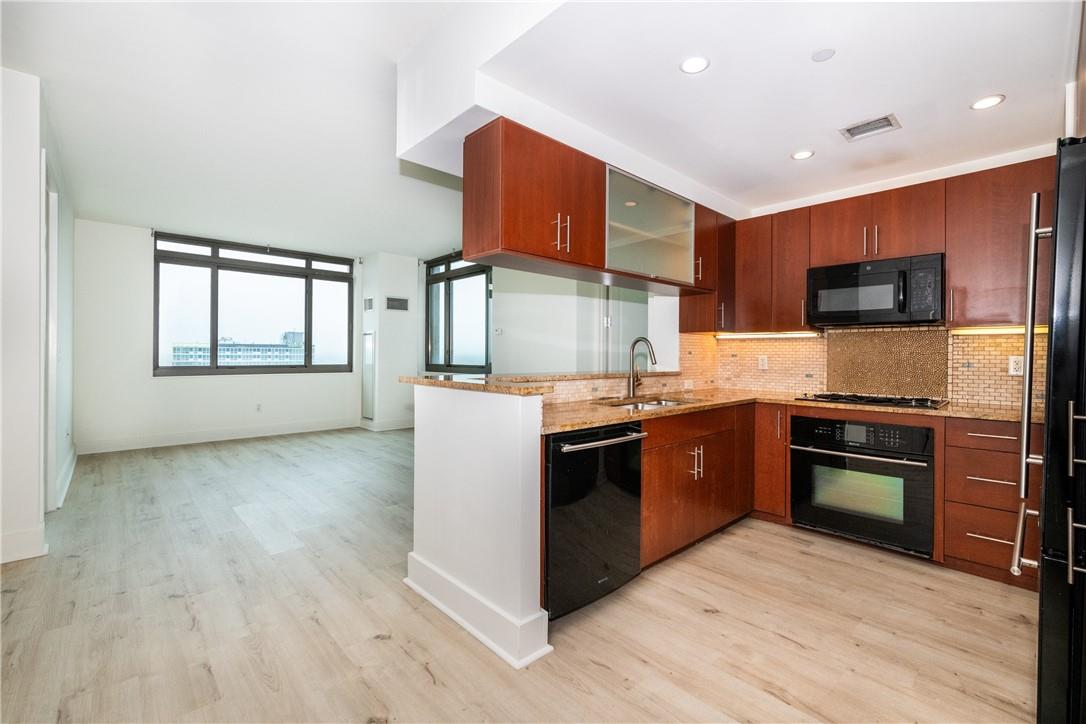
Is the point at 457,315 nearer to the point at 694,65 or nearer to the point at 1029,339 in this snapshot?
the point at 694,65

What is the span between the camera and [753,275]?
3.73 m

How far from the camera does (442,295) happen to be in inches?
287

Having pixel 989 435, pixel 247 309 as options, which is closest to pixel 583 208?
pixel 989 435

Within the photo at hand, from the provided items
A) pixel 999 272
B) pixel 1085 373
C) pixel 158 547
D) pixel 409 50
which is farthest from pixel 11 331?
pixel 999 272

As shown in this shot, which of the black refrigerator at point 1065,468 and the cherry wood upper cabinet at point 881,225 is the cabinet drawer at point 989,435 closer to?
the cherry wood upper cabinet at point 881,225

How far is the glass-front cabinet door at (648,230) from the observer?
2746mm

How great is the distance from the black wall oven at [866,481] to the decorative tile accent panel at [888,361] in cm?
66

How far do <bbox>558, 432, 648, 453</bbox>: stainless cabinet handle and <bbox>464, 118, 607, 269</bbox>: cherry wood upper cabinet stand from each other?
3.01 ft

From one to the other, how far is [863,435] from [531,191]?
2430 millimetres

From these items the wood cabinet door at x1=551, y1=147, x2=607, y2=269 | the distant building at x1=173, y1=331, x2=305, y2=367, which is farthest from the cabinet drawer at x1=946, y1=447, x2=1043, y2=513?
the distant building at x1=173, y1=331, x2=305, y2=367

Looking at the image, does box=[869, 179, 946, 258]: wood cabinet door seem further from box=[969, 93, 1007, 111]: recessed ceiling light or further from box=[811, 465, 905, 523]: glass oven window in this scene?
box=[811, 465, 905, 523]: glass oven window

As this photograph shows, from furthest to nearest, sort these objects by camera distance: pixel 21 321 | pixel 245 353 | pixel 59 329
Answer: pixel 245 353 → pixel 59 329 → pixel 21 321

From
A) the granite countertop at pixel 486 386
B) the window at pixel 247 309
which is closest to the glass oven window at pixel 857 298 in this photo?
the granite countertop at pixel 486 386

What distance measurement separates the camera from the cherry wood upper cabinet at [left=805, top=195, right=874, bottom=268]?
3.20m
